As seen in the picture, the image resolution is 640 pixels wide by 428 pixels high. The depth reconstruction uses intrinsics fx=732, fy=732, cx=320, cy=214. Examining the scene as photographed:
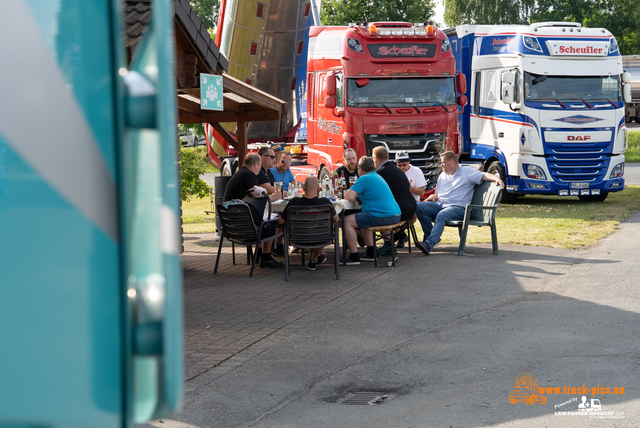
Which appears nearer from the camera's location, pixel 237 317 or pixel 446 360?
pixel 446 360

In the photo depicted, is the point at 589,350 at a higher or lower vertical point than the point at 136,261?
lower

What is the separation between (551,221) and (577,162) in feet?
10.6

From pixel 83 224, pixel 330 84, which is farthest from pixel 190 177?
pixel 83 224

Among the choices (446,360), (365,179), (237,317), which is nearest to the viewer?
(446,360)

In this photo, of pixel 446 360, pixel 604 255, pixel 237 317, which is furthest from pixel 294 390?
pixel 604 255

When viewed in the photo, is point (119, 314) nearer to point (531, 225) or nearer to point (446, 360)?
point (446, 360)

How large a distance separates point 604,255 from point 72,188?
988 centimetres

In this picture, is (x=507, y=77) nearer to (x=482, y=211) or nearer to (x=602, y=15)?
(x=482, y=211)

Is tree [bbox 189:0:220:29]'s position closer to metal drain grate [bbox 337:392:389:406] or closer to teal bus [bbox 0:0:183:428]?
metal drain grate [bbox 337:392:389:406]

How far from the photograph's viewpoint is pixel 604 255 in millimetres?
10039

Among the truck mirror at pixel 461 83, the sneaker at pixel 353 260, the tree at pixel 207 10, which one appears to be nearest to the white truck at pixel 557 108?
the truck mirror at pixel 461 83

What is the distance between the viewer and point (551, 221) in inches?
549

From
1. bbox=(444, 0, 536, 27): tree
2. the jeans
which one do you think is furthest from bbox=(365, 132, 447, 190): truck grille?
bbox=(444, 0, 536, 27): tree

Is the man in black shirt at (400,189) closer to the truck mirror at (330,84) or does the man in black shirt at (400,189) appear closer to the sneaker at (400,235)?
the sneaker at (400,235)
